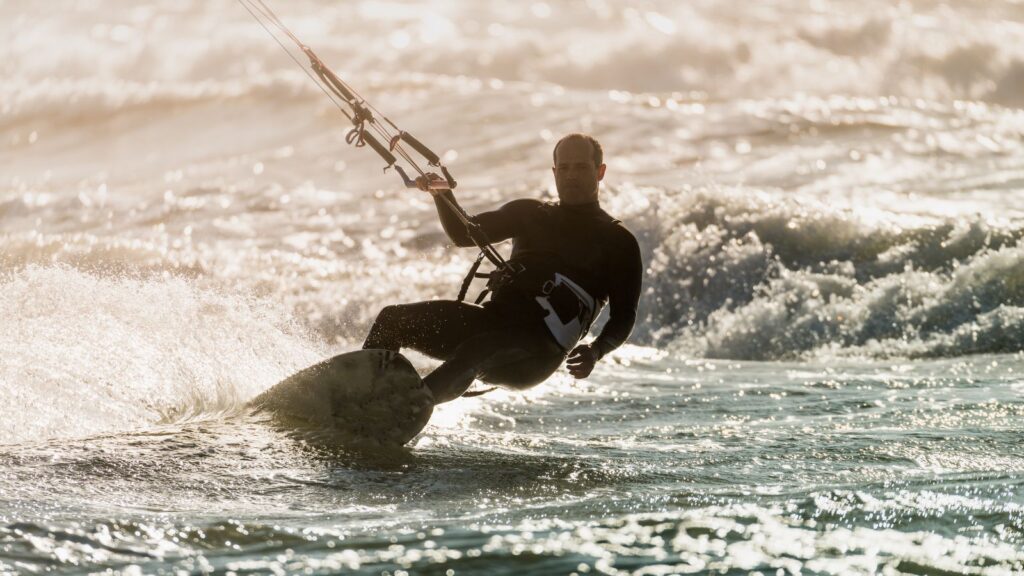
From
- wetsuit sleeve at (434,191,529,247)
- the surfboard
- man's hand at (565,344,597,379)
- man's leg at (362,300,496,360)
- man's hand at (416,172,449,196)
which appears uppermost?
man's hand at (416,172,449,196)

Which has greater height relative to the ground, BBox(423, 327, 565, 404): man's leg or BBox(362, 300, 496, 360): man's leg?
BBox(362, 300, 496, 360): man's leg

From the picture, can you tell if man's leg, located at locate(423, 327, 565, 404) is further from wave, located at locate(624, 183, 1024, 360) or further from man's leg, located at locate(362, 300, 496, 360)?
wave, located at locate(624, 183, 1024, 360)

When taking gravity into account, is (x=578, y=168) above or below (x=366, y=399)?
above

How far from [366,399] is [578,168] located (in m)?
1.68

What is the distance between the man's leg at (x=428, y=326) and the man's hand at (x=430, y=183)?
0.60m

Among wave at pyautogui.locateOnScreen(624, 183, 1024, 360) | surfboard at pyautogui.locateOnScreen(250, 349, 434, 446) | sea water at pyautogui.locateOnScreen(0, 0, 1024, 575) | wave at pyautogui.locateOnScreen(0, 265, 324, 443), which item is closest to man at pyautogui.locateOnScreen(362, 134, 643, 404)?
surfboard at pyautogui.locateOnScreen(250, 349, 434, 446)

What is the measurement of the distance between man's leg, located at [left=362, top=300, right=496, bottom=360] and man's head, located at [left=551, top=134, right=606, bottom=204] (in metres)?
0.83

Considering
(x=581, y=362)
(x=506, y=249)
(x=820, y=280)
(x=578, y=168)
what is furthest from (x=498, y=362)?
(x=506, y=249)

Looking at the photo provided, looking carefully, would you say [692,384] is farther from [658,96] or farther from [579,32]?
[579,32]

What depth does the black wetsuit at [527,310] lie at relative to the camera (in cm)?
709

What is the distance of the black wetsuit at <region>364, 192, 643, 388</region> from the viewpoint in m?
7.09

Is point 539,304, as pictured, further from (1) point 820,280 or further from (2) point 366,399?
(1) point 820,280

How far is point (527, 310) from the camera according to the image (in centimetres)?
717

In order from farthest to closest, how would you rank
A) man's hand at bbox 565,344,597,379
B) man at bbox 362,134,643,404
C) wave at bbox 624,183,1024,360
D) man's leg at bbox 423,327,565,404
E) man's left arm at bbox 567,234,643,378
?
wave at bbox 624,183,1024,360 < man's left arm at bbox 567,234,643,378 < man at bbox 362,134,643,404 < man's leg at bbox 423,327,565,404 < man's hand at bbox 565,344,597,379
